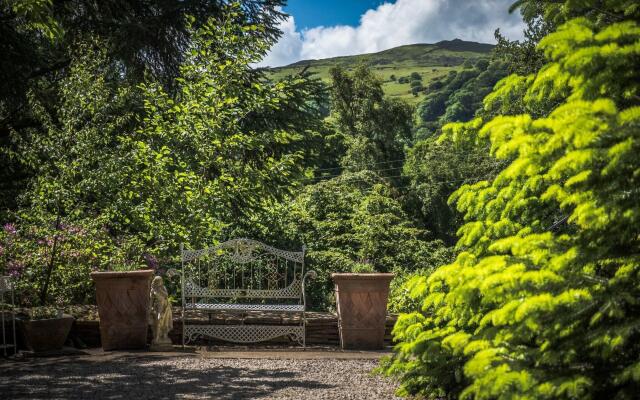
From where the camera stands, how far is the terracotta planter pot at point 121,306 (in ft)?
24.5

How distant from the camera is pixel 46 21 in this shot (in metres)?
7.93

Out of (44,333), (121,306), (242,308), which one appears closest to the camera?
(44,333)

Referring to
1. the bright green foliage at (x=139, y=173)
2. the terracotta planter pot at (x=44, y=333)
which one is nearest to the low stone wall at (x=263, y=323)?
the terracotta planter pot at (x=44, y=333)

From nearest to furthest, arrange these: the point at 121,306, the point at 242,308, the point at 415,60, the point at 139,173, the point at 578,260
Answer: the point at 578,260
the point at 121,306
the point at 242,308
the point at 139,173
the point at 415,60

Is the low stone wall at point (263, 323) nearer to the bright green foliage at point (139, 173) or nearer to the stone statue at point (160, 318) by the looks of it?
the stone statue at point (160, 318)

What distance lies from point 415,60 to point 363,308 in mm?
158835

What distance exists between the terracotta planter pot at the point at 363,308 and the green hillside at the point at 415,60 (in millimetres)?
113439

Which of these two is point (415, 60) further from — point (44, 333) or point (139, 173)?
point (44, 333)

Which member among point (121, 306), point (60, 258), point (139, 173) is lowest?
point (121, 306)

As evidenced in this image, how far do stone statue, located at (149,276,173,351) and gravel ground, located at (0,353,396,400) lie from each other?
0.43 m

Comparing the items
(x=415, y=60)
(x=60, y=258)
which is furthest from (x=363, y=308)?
(x=415, y=60)

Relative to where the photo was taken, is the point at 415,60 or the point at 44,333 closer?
the point at 44,333

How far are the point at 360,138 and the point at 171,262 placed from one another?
989 inches

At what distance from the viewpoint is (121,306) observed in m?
7.47
